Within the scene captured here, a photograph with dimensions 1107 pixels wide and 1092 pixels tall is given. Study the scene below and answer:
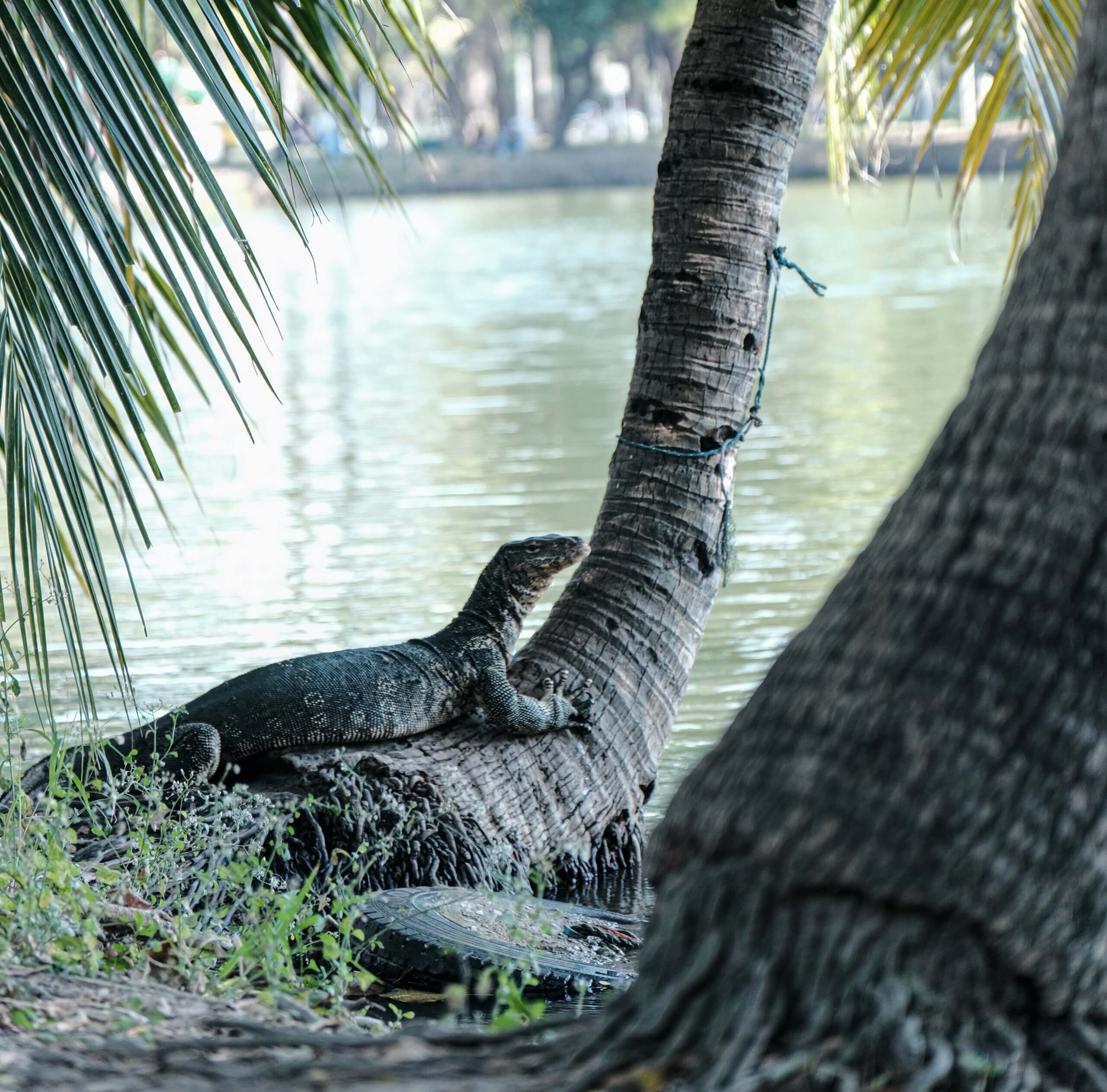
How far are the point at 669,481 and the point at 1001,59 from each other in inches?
122

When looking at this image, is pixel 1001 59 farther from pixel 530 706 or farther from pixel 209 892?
pixel 209 892

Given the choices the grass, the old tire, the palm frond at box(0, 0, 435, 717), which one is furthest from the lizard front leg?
the palm frond at box(0, 0, 435, 717)

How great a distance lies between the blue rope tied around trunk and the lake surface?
0.95 feet

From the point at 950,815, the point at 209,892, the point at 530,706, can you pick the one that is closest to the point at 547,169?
the point at 530,706

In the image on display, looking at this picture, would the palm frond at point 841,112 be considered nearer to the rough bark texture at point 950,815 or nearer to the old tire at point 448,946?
the old tire at point 448,946

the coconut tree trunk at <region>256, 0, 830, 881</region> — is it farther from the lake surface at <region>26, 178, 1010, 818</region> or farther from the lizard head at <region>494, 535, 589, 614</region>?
the lake surface at <region>26, 178, 1010, 818</region>

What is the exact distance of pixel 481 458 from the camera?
13469 millimetres

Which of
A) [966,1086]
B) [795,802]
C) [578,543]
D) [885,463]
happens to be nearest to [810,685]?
[795,802]

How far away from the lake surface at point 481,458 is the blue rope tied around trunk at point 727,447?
0.95ft

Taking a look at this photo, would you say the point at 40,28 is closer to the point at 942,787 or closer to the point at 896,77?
the point at 942,787

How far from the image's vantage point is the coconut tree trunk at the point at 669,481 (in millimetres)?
5812

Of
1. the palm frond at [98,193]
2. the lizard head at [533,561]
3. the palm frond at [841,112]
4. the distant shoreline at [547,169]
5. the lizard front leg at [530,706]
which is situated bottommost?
the lizard front leg at [530,706]

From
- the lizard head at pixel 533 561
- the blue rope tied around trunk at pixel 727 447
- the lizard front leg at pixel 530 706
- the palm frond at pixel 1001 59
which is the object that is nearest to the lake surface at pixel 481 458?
the blue rope tied around trunk at pixel 727 447

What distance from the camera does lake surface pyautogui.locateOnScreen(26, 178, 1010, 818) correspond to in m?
8.91
